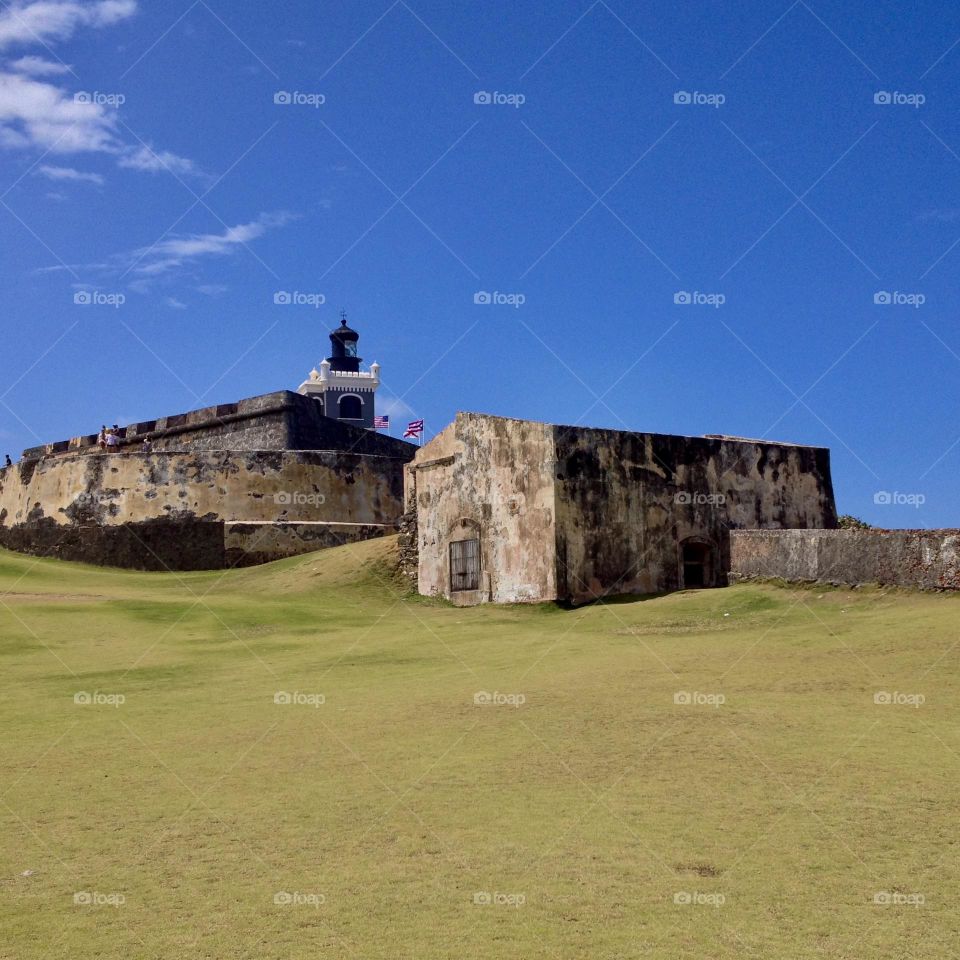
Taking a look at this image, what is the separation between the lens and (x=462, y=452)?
65.6 feet

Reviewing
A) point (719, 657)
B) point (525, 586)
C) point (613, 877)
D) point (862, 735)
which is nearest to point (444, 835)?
point (613, 877)

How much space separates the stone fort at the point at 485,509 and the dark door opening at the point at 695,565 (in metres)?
0.03

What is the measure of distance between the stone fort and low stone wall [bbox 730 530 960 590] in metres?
0.02

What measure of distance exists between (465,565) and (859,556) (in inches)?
291

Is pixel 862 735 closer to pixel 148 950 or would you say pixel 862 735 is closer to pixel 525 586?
pixel 148 950

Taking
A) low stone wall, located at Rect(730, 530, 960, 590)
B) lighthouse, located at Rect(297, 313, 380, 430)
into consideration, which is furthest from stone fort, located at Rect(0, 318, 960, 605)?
lighthouse, located at Rect(297, 313, 380, 430)

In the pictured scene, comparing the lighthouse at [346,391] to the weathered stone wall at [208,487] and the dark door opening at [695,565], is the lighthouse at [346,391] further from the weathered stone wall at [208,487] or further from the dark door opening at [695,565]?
the dark door opening at [695,565]

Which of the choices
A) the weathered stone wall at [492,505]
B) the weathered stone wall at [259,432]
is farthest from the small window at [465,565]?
the weathered stone wall at [259,432]

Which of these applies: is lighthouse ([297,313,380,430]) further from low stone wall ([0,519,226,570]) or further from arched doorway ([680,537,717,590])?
arched doorway ([680,537,717,590])

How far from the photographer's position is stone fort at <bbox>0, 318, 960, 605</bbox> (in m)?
17.6

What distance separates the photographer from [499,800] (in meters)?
6.04

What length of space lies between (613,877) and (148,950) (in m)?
1.98

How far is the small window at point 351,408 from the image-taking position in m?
62.4

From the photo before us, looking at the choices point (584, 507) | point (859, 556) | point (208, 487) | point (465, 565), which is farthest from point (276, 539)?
point (859, 556)
